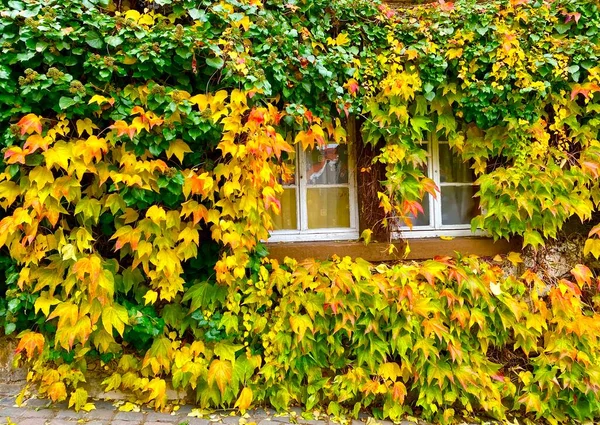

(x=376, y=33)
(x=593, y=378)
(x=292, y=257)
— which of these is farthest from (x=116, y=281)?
(x=593, y=378)

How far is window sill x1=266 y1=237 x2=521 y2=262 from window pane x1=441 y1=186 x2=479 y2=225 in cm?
27

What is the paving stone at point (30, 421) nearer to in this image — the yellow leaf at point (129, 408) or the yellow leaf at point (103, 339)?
the yellow leaf at point (129, 408)

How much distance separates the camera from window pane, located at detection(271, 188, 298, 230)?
414cm

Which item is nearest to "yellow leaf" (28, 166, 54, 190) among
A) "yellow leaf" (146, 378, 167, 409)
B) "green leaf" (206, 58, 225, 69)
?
"green leaf" (206, 58, 225, 69)

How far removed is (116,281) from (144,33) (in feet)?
5.96

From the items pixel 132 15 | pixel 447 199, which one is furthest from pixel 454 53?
pixel 132 15

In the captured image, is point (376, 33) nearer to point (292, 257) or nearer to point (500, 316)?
point (292, 257)

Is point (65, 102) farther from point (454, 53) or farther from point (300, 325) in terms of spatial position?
point (454, 53)

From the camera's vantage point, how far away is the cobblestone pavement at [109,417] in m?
3.19

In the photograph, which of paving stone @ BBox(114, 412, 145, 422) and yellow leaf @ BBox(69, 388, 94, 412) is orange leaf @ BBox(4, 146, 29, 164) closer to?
yellow leaf @ BBox(69, 388, 94, 412)

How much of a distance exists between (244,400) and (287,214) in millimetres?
1639

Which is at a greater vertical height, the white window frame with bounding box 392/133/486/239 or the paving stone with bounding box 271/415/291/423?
the white window frame with bounding box 392/133/486/239

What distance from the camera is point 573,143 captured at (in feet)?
12.9

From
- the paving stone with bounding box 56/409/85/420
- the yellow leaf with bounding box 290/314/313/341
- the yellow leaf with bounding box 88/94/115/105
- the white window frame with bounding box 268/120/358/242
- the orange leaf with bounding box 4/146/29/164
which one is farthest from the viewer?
the white window frame with bounding box 268/120/358/242
